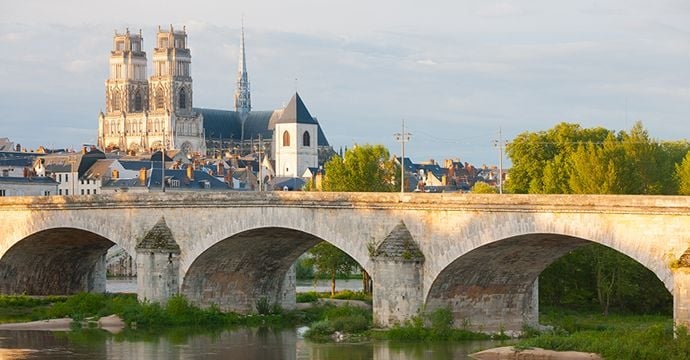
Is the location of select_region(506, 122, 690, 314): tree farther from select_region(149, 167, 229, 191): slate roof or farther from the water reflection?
select_region(149, 167, 229, 191): slate roof

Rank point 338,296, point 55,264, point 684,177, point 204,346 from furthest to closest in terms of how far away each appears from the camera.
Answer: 1. point 684,177
2. point 55,264
3. point 338,296
4. point 204,346

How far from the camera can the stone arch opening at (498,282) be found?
46.2 m

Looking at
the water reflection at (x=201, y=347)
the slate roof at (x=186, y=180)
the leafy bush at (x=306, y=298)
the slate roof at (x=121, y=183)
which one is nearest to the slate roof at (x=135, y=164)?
the slate roof at (x=186, y=180)

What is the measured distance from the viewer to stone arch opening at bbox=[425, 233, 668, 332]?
46.2m

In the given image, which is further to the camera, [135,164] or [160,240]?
[135,164]

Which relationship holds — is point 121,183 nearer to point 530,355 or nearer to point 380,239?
point 380,239

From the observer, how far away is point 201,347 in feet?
155

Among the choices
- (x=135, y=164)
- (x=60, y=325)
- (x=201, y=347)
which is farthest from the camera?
(x=135, y=164)

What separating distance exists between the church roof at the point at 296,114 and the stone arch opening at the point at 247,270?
418 feet

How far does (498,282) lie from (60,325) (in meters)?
15.9

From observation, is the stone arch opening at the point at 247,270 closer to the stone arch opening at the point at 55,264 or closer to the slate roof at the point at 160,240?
the slate roof at the point at 160,240

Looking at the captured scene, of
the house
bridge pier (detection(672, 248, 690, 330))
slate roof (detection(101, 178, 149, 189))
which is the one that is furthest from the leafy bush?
the house

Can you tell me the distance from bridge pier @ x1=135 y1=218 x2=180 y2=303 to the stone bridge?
35mm

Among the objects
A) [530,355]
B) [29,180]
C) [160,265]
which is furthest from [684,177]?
[29,180]
